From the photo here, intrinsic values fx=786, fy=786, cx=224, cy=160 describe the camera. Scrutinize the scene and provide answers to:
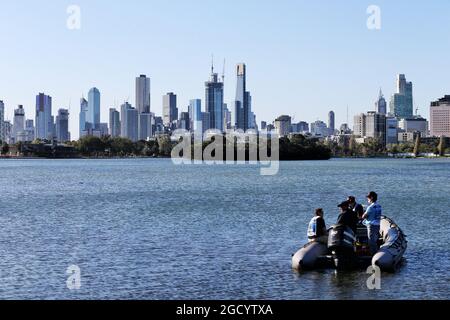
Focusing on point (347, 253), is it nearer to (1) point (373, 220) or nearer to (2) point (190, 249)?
(1) point (373, 220)

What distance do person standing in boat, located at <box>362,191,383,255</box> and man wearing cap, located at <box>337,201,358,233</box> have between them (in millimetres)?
997

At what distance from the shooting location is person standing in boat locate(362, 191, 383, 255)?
3396 cm

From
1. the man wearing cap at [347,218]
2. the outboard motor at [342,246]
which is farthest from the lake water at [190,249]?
the man wearing cap at [347,218]

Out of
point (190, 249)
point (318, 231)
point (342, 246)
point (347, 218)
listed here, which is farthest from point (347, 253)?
point (190, 249)

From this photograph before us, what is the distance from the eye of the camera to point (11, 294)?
1201 inches

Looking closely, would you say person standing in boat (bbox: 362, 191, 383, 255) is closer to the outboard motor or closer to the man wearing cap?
the man wearing cap

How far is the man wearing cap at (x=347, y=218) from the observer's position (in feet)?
109

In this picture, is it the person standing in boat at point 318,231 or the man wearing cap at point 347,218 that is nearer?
the man wearing cap at point 347,218

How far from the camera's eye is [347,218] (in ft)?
109

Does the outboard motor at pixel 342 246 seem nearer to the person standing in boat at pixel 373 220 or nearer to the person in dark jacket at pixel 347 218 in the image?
the person in dark jacket at pixel 347 218

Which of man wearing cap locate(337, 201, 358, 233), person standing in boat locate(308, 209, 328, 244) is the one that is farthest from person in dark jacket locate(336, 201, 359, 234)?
person standing in boat locate(308, 209, 328, 244)

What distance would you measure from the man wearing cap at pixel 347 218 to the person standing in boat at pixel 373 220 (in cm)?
100
